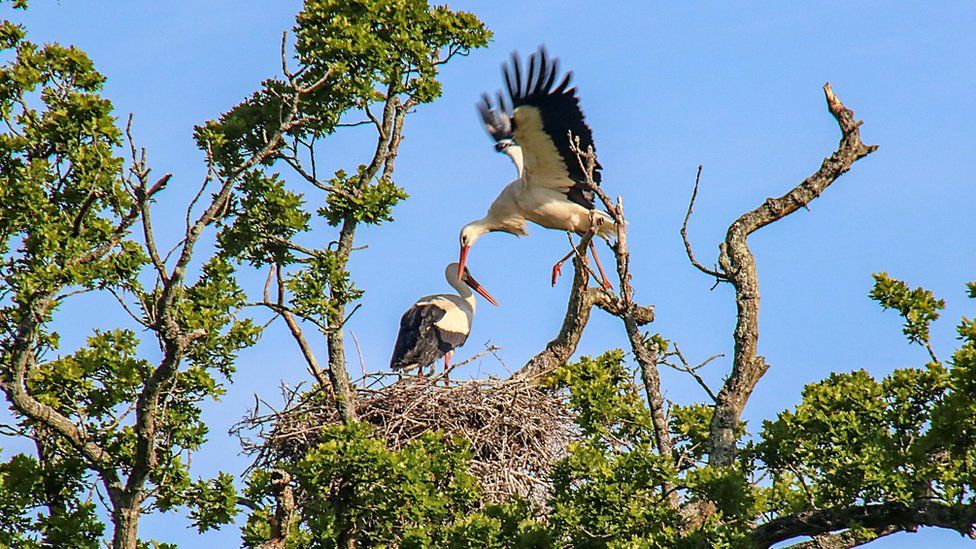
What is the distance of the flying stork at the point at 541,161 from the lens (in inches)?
464

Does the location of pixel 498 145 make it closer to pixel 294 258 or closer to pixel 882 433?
pixel 294 258

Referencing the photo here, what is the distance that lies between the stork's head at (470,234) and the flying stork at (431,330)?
1.11 m

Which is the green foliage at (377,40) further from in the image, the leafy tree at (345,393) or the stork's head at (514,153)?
the stork's head at (514,153)

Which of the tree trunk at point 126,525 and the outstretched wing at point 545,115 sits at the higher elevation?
the outstretched wing at point 545,115

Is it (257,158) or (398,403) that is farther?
(398,403)

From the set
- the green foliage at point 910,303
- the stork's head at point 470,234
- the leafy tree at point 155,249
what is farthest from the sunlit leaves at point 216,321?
the stork's head at point 470,234

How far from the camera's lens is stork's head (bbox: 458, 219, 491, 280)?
1462cm

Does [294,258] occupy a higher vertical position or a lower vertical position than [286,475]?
higher

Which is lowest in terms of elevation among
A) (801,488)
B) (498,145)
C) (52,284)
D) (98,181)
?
(801,488)

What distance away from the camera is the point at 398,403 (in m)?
10.6

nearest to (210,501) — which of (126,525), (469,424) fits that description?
(126,525)

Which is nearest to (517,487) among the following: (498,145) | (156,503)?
(156,503)

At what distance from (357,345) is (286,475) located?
228 cm

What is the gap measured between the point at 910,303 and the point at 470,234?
7.21 meters
